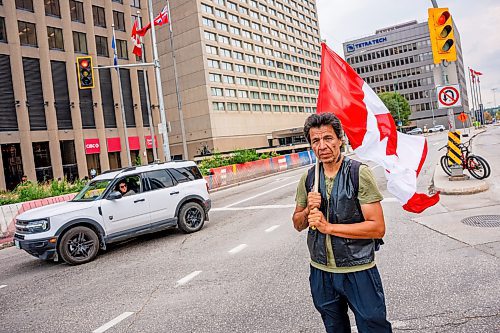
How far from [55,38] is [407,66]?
97.6m

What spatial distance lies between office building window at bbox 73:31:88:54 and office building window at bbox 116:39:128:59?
147 inches

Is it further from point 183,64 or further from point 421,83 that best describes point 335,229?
point 421,83

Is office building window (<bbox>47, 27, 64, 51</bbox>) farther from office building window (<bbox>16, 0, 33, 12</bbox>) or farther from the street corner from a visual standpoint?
the street corner

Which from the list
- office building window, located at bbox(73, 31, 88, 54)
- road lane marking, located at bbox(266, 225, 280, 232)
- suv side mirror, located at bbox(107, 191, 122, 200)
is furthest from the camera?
office building window, located at bbox(73, 31, 88, 54)

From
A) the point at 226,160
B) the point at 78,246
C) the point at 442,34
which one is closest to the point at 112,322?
the point at 78,246

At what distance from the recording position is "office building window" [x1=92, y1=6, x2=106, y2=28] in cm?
4466

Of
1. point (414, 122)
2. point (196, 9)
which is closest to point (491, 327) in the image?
point (196, 9)

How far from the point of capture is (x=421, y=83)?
11200cm

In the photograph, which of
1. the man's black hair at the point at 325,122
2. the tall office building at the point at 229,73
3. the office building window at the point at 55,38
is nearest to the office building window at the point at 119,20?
the office building window at the point at 55,38

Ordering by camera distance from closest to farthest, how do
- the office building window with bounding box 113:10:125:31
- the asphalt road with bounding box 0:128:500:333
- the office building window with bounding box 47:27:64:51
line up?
the asphalt road with bounding box 0:128:500:333 → the office building window with bounding box 47:27:64:51 → the office building window with bounding box 113:10:125:31

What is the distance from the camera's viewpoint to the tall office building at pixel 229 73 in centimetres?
6262

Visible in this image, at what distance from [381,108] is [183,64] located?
64223mm

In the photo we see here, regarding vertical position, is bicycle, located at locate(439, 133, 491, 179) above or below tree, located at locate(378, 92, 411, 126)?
below

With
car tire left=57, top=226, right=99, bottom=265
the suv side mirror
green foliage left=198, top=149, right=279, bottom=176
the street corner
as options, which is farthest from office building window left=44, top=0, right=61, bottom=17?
the street corner
